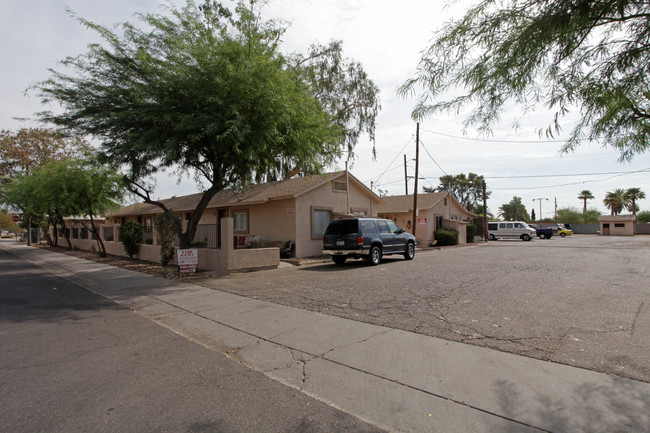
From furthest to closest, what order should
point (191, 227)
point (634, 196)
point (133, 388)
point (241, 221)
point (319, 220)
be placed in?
point (634, 196) < point (241, 221) < point (319, 220) < point (191, 227) < point (133, 388)

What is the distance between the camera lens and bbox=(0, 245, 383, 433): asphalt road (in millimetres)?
3348

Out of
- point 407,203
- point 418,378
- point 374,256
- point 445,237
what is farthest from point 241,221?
point 418,378

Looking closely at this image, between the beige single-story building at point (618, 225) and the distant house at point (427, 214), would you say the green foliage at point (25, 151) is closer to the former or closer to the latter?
the distant house at point (427, 214)

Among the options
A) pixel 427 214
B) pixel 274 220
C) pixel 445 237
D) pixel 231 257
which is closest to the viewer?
pixel 231 257

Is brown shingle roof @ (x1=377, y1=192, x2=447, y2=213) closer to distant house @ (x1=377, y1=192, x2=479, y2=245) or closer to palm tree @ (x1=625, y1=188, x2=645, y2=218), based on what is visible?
distant house @ (x1=377, y1=192, x2=479, y2=245)

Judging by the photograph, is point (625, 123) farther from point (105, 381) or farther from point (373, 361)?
point (105, 381)

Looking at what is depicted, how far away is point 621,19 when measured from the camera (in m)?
4.19

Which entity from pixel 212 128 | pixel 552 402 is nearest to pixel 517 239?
pixel 212 128

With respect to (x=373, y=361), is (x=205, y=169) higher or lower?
higher

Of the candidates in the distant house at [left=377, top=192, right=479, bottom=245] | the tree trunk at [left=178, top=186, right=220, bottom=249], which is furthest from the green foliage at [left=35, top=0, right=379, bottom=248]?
the distant house at [left=377, top=192, right=479, bottom=245]

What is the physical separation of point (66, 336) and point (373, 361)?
16.6ft

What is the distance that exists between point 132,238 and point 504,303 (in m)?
17.5

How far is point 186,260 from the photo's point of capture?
12.5 meters

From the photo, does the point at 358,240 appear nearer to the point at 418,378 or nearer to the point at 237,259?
the point at 237,259
